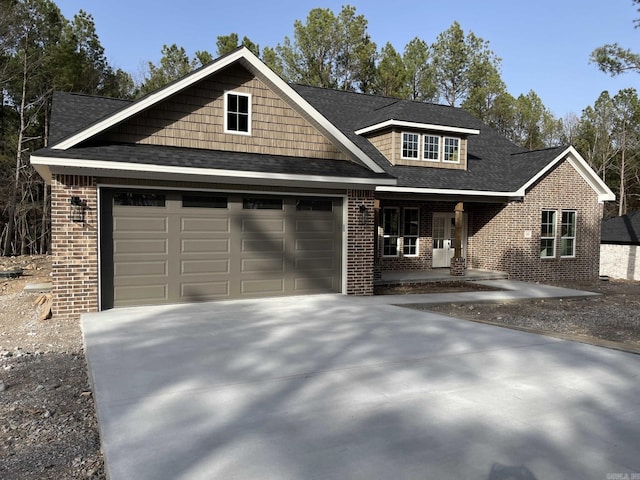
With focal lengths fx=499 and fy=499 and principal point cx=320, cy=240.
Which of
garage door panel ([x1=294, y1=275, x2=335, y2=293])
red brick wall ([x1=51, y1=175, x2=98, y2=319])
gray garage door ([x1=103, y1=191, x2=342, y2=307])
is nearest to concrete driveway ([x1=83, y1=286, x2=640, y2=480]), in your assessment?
red brick wall ([x1=51, y1=175, x2=98, y2=319])

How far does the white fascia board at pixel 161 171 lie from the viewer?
8752 mm

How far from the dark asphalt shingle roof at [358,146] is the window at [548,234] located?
5.77 feet

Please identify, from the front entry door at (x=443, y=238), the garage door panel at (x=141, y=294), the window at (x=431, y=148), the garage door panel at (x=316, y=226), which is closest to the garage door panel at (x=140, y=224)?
the garage door panel at (x=141, y=294)

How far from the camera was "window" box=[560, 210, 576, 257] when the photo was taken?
57.6 feet

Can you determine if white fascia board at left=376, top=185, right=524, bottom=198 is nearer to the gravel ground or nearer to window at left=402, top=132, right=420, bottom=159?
window at left=402, top=132, right=420, bottom=159

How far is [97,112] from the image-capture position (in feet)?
38.8

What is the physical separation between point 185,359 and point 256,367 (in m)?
0.99

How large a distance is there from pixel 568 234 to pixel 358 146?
859 centimetres

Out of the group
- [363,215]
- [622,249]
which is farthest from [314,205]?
[622,249]

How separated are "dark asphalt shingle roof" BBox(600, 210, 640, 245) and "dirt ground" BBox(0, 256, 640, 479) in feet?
28.7

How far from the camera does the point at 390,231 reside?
56.2ft

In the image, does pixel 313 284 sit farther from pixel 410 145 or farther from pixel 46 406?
pixel 46 406

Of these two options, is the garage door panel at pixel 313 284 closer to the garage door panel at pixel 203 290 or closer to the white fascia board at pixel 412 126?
the garage door panel at pixel 203 290

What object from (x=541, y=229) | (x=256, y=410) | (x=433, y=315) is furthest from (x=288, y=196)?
(x=541, y=229)
